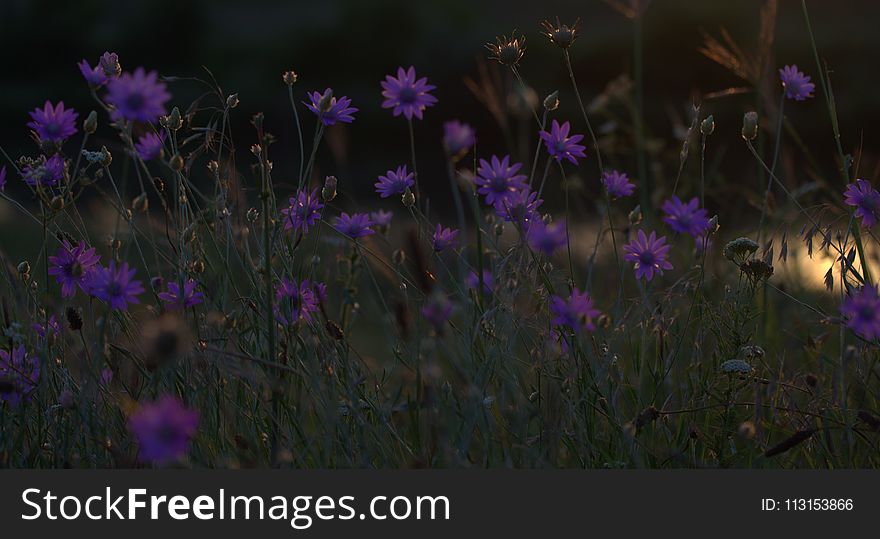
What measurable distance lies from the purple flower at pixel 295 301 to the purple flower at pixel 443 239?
20 centimetres

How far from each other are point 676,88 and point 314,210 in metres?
10.7

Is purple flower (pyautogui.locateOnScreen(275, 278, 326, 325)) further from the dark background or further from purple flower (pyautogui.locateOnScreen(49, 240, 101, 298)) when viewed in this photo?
the dark background

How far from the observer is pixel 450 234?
1.66 metres

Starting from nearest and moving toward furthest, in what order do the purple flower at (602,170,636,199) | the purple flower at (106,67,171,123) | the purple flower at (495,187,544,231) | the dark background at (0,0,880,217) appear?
the purple flower at (106,67,171,123) → the purple flower at (495,187,544,231) → the purple flower at (602,170,636,199) → the dark background at (0,0,880,217)

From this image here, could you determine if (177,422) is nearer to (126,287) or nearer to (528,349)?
(126,287)

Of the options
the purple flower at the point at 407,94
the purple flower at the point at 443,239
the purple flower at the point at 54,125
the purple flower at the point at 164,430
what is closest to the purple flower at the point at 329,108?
the purple flower at the point at 407,94

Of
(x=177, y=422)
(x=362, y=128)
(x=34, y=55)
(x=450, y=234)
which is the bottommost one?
(x=177, y=422)

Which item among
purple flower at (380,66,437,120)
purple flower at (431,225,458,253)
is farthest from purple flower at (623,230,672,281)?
purple flower at (380,66,437,120)

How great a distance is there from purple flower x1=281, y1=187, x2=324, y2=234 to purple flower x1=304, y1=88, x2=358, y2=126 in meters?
0.12

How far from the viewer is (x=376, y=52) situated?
1353cm

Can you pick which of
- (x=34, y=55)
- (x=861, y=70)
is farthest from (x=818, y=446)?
(x=34, y=55)

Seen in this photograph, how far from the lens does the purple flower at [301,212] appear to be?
166 cm

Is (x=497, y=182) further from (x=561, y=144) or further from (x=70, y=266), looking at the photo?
(x=70, y=266)

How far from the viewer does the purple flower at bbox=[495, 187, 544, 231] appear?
Result: 1498 millimetres
